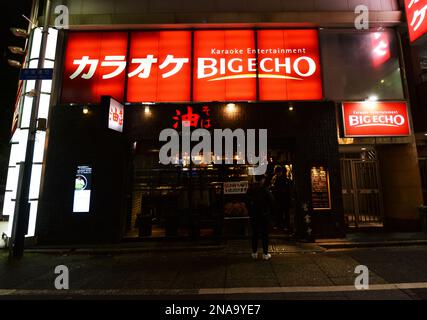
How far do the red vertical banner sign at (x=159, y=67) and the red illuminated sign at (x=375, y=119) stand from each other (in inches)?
234

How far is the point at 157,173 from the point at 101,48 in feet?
17.6

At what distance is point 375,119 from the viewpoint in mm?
9625

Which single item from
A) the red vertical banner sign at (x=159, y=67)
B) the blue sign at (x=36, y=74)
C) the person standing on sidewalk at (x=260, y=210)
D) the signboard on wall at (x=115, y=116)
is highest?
the red vertical banner sign at (x=159, y=67)

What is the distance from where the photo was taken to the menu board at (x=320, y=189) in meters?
9.20

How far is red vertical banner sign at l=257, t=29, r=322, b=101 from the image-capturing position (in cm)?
997

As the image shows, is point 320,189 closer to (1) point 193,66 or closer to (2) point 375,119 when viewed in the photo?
(2) point 375,119

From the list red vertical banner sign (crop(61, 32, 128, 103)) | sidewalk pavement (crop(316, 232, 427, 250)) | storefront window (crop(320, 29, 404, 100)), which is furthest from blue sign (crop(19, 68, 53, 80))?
sidewalk pavement (crop(316, 232, 427, 250))

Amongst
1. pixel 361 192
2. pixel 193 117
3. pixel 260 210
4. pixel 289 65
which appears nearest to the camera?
pixel 260 210

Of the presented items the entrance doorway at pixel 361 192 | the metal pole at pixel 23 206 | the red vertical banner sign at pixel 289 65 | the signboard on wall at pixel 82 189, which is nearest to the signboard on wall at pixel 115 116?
the signboard on wall at pixel 82 189

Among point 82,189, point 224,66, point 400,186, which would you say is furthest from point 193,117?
point 400,186

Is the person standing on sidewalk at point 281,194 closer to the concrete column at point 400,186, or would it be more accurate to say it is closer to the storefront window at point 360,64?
the storefront window at point 360,64

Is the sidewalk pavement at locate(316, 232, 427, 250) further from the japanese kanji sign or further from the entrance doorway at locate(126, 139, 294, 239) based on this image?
the japanese kanji sign

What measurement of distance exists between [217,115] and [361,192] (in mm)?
6225

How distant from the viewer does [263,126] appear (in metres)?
9.66
